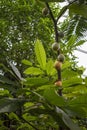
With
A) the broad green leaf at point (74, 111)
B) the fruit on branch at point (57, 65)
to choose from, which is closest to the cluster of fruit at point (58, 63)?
the fruit on branch at point (57, 65)

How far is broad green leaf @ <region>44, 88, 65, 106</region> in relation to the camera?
23.2 inches

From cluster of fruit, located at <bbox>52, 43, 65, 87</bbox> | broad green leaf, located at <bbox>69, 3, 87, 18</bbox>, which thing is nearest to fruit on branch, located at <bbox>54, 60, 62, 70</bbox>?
cluster of fruit, located at <bbox>52, 43, 65, 87</bbox>

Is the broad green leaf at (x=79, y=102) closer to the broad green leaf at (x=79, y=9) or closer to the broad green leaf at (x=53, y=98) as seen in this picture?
the broad green leaf at (x=53, y=98)

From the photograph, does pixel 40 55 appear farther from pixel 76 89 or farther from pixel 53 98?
pixel 53 98

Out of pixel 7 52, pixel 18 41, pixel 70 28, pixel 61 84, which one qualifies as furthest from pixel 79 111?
pixel 18 41

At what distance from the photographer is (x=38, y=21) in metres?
9.89

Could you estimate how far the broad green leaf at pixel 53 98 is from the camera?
0.59m

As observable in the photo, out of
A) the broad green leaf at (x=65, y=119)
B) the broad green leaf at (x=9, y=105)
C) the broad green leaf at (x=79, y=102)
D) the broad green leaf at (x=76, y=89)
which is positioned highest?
the broad green leaf at (x=79, y=102)

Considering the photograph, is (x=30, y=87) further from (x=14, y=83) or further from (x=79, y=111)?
(x=79, y=111)

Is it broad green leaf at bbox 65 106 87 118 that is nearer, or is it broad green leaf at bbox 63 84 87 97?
broad green leaf at bbox 65 106 87 118

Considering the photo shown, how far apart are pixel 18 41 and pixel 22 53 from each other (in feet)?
2.00

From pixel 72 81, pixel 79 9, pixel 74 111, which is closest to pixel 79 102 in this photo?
pixel 74 111

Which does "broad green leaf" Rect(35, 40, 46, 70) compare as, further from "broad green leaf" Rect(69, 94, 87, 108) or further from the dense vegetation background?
"broad green leaf" Rect(69, 94, 87, 108)

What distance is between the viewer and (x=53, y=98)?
0.60 meters
